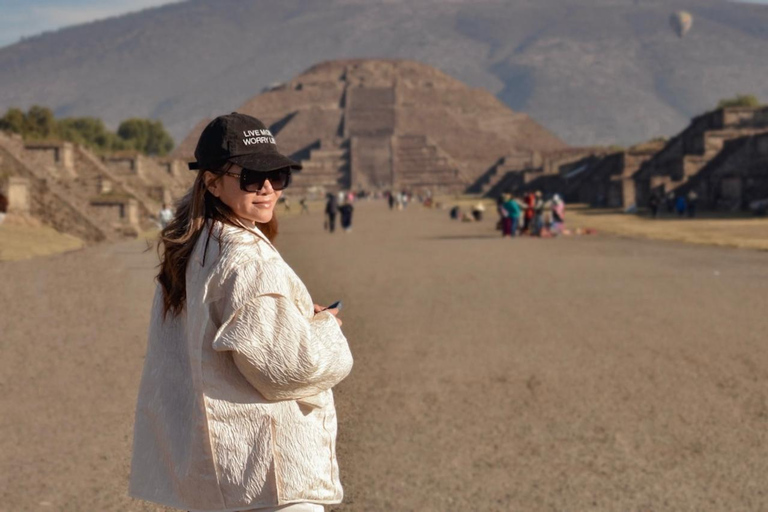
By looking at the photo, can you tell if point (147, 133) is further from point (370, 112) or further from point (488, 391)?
point (488, 391)

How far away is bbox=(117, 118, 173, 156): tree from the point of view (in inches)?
4855

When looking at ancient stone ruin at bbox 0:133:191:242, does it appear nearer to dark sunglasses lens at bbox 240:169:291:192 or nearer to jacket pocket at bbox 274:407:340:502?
dark sunglasses lens at bbox 240:169:291:192

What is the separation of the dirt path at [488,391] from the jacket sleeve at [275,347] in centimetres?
288

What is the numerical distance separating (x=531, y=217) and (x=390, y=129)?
3681 inches

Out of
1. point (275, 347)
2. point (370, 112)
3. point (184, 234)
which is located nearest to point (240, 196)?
point (184, 234)

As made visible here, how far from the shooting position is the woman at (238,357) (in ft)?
10.2

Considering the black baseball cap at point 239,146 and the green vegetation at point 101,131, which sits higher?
the green vegetation at point 101,131

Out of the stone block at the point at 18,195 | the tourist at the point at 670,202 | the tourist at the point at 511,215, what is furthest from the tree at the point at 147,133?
the tourist at the point at 511,215

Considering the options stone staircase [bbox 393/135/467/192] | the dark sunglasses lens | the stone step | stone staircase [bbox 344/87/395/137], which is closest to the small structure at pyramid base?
the dark sunglasses lens

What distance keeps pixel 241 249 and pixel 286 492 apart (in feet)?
2.15

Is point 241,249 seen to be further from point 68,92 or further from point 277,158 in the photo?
point 68,92

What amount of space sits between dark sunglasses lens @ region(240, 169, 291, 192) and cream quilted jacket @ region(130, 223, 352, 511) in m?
0.12

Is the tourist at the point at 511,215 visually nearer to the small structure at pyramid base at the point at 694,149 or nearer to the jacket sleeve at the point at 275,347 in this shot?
the small structure at pyramid base at the point at 694,149

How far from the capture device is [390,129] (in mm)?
123500
